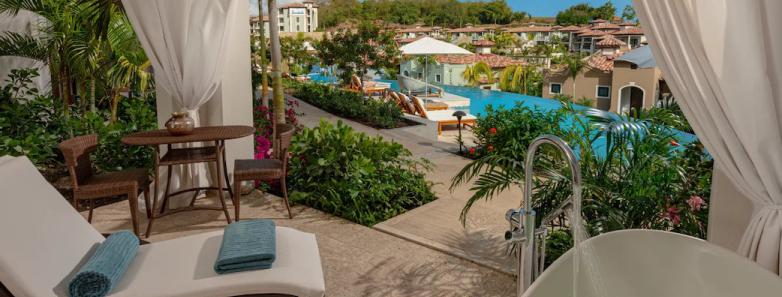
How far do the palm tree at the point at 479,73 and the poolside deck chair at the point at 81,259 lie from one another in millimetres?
14362

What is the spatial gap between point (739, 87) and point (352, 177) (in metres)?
2.57

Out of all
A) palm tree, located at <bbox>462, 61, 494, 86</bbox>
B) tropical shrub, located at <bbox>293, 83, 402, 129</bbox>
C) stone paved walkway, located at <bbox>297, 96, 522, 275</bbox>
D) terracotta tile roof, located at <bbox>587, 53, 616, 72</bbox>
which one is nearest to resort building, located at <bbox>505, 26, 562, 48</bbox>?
palm tree, located at <bbox>462, 61, 494, 86</bbox>

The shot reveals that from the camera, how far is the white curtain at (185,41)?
11.6 ft

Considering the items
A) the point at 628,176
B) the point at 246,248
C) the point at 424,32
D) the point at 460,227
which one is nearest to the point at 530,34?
the point at 424,32

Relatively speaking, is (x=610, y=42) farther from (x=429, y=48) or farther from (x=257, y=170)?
(x=257, y=170)

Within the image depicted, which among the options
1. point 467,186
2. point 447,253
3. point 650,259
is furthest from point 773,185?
point 467,186

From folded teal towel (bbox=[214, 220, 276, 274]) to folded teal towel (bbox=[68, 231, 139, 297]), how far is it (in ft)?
1.08

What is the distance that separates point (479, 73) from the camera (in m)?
16.2

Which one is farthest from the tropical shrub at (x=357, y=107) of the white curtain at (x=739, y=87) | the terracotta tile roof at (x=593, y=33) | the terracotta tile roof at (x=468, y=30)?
the white curtain at (x=739, y=87)

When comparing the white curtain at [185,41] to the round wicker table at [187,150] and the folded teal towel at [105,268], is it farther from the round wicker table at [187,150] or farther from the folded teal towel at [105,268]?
the folded teal towel at [105,268]

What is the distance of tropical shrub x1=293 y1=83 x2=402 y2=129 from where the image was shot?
1034 cm

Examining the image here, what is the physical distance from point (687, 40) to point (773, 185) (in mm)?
487

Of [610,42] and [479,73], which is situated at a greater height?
[610,42]

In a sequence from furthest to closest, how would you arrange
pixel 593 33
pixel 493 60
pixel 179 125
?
pixel 493 60, pixel 593 33, pixel 179 125
